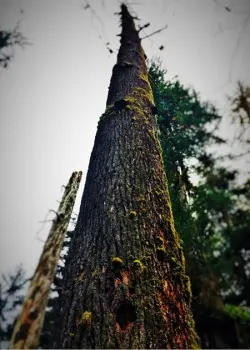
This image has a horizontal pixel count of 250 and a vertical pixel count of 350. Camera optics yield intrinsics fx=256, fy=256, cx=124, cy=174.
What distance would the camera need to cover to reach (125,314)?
1937mm

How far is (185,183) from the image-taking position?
29.5ft

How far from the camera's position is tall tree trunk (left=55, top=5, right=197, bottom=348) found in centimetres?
186

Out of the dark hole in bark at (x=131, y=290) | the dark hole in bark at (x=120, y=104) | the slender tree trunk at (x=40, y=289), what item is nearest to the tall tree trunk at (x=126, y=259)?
the dark hole in bark at (x=131, y=290)

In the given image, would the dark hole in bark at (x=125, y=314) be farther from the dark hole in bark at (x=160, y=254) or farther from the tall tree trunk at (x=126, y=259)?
the dark hole in bark at (x=160, y=254)

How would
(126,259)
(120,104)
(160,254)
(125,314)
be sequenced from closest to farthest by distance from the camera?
(125,314), (126,259), (160,254), (120,104)

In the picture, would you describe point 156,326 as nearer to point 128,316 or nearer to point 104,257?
point 128,316

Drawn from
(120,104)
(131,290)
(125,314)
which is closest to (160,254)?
(131,290)

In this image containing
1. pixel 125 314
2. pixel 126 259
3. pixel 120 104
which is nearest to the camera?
pixel 125 314

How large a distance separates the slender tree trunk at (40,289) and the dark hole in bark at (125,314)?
0.75m

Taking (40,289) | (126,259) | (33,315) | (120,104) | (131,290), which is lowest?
(33,315)

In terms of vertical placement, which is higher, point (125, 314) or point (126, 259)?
point (126, 259)

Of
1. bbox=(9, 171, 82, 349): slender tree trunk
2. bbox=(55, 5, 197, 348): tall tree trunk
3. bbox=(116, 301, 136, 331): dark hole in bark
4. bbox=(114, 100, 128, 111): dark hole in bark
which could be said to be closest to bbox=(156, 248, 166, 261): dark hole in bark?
bbox=(55, 5, 197, 348): tall tree trunk

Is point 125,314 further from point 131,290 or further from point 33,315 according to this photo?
point 33,315

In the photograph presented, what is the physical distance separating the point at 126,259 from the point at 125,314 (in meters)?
0.42
